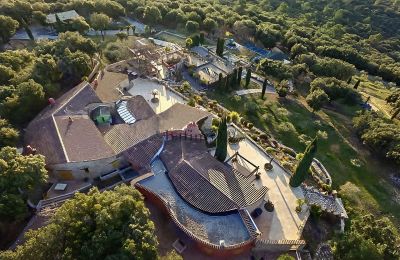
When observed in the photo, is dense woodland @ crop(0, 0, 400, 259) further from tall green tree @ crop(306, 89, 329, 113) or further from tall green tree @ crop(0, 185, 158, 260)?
tall green tree @ crop(0, 185, 158, 260)

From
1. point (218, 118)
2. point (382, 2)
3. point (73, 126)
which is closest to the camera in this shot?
point (73, 126)

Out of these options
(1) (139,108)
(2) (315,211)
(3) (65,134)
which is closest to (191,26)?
(1) (139,108)

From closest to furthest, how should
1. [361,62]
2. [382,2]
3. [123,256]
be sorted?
[123,256] < [361,62] < [382,2]

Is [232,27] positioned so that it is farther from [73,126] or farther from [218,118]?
[73,126]

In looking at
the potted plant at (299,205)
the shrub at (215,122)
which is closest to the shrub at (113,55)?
the shrub at (215,122)

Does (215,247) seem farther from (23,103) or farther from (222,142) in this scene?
(23,103)

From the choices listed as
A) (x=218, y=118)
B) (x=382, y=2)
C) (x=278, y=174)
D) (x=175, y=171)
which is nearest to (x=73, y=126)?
(x=175, y=171)
